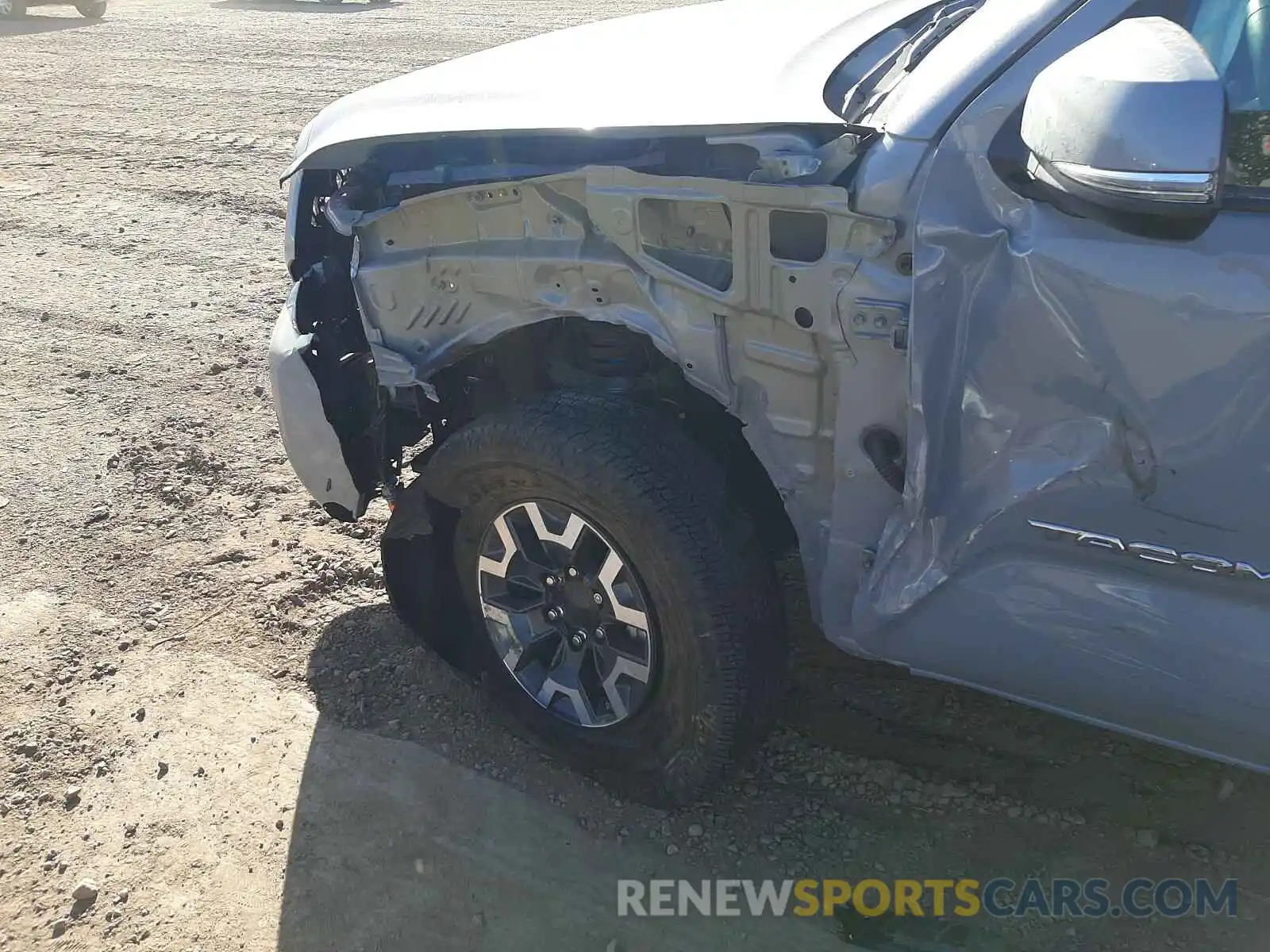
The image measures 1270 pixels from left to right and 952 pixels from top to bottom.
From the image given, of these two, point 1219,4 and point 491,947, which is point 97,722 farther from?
point 1219,4

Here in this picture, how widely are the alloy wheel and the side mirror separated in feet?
4.25

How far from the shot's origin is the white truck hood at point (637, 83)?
226cm

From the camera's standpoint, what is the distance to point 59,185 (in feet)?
25.6

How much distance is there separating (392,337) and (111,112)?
883 centimetres

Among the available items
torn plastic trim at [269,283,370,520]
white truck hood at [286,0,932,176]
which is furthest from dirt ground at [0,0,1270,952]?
white truck hood at [286,0,932,176]

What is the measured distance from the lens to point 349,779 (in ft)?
9.23

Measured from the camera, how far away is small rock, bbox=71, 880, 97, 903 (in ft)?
8.28

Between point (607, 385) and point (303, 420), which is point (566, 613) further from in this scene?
point (303, 420)

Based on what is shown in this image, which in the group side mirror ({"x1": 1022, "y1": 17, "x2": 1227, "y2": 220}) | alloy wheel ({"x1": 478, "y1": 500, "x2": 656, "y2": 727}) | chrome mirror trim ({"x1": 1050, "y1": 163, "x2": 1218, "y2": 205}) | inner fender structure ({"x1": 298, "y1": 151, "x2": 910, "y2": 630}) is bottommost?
alloy wheel ({"x1": 478, "y1": 500, "x2": 656, "y2": 727})

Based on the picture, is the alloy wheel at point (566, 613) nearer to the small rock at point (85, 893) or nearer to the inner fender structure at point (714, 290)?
the inner fender structure at point (714, 290)

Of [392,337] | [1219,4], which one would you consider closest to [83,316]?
[392,337]

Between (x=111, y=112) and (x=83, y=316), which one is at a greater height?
(x=111, y=112)

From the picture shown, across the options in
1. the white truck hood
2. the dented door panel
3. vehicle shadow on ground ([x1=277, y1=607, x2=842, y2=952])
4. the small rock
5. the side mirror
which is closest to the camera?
the side mirror

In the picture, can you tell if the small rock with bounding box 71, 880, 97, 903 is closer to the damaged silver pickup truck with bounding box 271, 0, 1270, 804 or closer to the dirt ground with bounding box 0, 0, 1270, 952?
the dirt ground with bounding box 0, 0, 1270, 952
